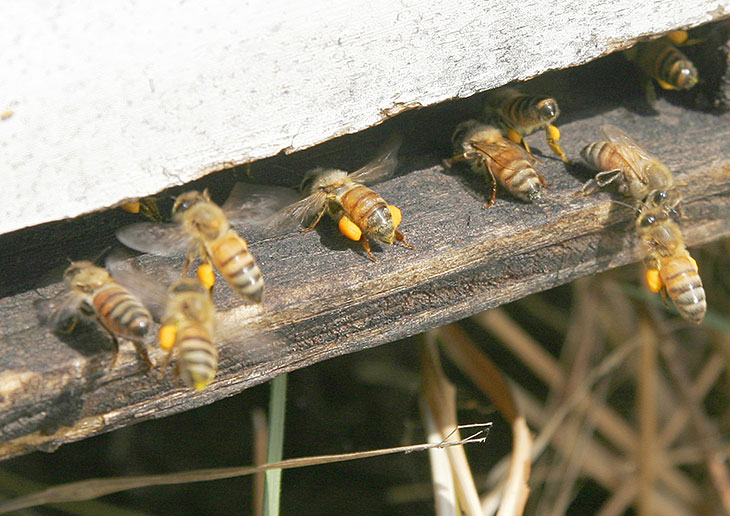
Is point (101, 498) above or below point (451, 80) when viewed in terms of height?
below

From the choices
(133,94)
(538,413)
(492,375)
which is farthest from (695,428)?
(133,94)

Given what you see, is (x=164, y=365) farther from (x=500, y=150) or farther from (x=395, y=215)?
(x=500, y=150)

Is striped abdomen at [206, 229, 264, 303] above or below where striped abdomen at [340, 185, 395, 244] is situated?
below

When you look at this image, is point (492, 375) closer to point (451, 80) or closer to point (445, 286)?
point (445, 286)

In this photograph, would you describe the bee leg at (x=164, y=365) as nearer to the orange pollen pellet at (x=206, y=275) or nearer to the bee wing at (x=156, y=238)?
the orange pollen pellet at (x=206, y=275)

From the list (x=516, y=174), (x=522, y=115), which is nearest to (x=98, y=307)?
(x=516, y=174)

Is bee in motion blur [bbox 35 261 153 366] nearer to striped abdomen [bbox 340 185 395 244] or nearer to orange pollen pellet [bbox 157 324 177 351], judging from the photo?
orange pollen pellet [bbox 157 324 177 351]

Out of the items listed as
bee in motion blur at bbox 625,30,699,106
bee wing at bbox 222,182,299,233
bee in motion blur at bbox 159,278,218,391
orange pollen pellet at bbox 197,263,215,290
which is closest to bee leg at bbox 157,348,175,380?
bee in motion blur at bbox 159,278,218,391
